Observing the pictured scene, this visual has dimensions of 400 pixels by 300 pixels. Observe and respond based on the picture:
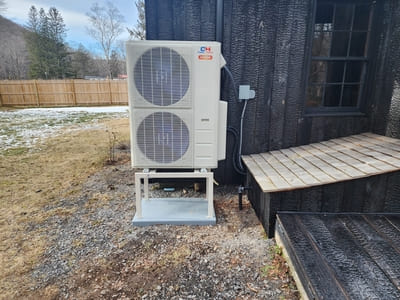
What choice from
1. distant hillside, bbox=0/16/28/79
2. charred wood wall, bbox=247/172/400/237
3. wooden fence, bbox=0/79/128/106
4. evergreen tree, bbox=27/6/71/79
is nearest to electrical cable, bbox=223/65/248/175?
charred wood wall, bbox=247/172/400/237

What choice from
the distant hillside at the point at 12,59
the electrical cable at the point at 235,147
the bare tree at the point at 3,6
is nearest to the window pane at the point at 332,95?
the electrical cable at the point at 235,147

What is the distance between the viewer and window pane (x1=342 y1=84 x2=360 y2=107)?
280cm

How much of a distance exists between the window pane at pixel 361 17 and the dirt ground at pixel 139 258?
2.25 metres

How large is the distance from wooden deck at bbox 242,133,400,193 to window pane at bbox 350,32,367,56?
909mm

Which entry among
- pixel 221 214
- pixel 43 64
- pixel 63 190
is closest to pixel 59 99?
pixel 43 64

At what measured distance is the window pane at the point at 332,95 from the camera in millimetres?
2787

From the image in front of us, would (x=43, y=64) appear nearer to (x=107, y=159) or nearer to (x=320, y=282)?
(x=107, y=159)

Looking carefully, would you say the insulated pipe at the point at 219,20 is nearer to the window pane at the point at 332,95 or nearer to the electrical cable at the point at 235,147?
the electrical cable at the point at 235,147

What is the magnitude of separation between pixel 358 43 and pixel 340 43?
20cm

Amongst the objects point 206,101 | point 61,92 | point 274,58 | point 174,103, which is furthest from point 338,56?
point 61,92

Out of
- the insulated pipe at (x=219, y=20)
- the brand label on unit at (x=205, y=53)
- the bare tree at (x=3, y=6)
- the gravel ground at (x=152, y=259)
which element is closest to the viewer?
the gravel ground at (x=152, y=259)

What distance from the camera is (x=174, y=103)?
186 centimetres

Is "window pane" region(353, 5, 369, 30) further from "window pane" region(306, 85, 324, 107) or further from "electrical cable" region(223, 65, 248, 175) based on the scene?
"electrical cable" region(223, 65, 248, 175)

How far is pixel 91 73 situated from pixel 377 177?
24.7 metres
